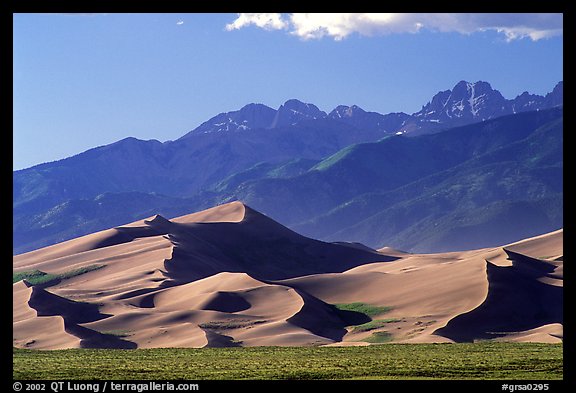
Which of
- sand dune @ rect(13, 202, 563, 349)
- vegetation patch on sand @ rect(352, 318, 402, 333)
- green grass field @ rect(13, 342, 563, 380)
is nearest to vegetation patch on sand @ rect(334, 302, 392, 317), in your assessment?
sand dune @ rect(13, 202, 563, 349)

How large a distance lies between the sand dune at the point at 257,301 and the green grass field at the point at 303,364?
26140 mm

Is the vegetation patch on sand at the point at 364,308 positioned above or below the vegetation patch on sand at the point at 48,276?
below

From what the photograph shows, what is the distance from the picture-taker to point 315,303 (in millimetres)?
92812

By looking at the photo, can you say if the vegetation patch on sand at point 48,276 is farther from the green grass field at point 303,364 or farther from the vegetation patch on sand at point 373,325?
the green grass field at point 303,364

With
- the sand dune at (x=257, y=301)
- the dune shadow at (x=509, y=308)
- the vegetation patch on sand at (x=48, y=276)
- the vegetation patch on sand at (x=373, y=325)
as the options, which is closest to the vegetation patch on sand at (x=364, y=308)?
the sand dune at (x=257, y=301)

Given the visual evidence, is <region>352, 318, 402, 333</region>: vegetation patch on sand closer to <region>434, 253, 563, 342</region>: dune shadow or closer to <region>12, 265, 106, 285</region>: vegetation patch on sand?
<region>434, 253, 563, 342</region>: dune shadow

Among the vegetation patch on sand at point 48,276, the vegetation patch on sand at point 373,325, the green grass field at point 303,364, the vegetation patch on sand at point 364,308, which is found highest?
the vegetation patch on sand at point 48,276

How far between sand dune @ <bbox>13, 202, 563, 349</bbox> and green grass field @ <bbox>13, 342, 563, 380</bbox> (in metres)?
26.1

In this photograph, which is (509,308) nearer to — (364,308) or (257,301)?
(364,308)

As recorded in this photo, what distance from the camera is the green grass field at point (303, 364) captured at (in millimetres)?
32344

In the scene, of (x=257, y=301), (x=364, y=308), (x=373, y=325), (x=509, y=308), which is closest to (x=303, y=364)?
(x=373, y=325)

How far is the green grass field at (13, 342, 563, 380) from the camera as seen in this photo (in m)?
32.3
